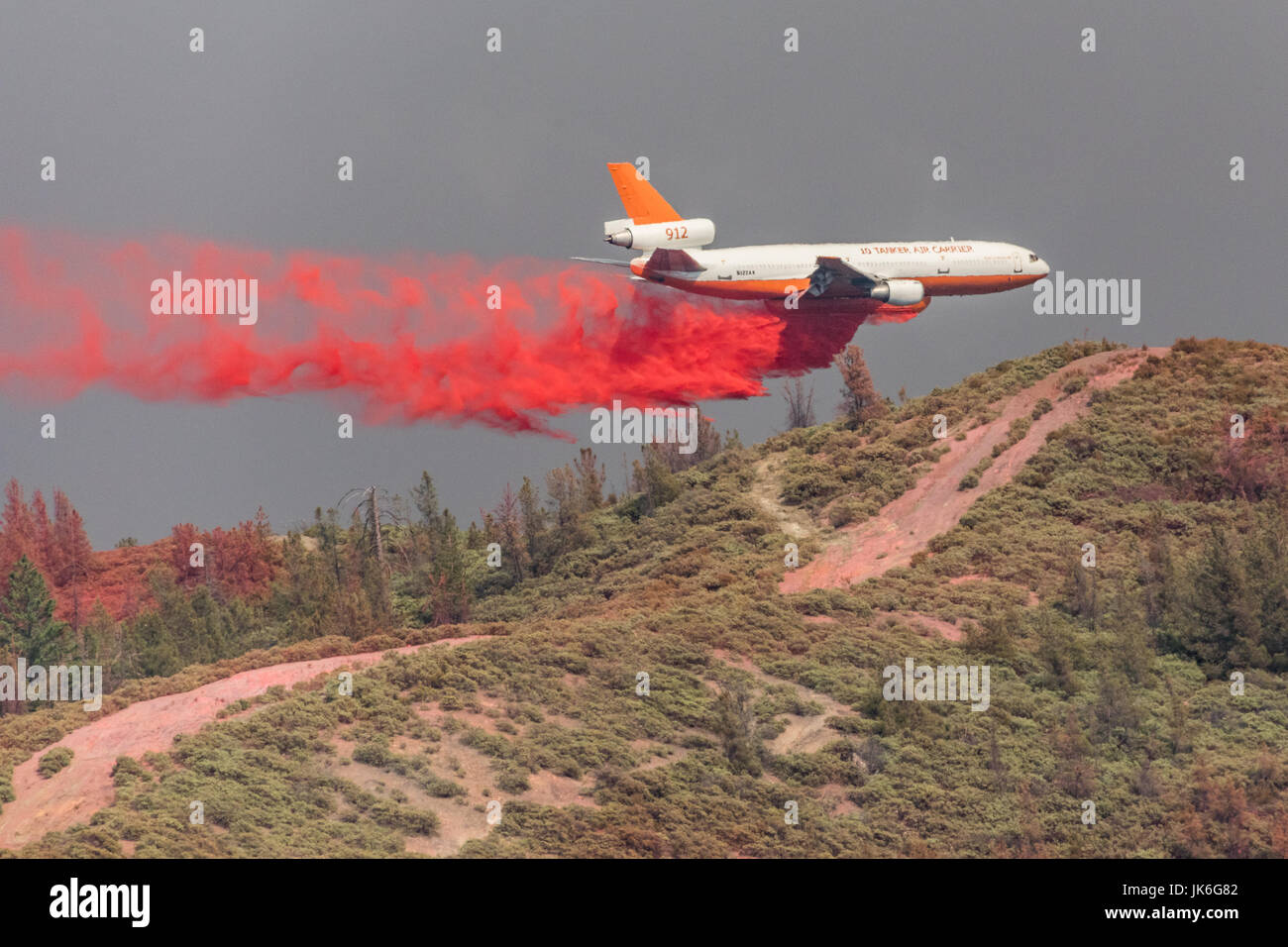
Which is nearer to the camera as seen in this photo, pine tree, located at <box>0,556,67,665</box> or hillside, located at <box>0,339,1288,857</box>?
hillside, located at <box>0,339,1288,857</box>

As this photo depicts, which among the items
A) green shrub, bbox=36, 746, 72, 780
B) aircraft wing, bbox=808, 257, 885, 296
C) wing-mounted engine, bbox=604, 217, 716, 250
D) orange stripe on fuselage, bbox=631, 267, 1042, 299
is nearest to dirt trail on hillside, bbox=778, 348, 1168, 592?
orange stripe on fuselage, bbox=631, 267, 1042, 299

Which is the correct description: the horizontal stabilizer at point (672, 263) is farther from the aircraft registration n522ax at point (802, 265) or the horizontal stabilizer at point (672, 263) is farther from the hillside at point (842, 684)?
the hillside at point (842, 684)

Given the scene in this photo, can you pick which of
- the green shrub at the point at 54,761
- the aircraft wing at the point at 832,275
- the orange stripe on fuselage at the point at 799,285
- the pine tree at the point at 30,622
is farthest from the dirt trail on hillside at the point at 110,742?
the aircraft wing at the point at 832,275

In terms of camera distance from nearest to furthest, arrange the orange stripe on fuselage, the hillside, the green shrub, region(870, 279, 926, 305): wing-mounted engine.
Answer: the hillside
the green shrub
the orange stripe on fuselage
region(870, 279, 926, 305): wing-mounted engine

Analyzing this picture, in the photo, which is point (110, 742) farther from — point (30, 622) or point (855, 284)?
point (855, 284)

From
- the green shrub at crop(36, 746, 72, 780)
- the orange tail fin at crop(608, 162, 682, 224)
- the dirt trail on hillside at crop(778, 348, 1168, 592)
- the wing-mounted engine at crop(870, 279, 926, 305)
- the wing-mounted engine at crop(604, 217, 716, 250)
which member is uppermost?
the orange tail fin at crop(608, 162, 682, 224)

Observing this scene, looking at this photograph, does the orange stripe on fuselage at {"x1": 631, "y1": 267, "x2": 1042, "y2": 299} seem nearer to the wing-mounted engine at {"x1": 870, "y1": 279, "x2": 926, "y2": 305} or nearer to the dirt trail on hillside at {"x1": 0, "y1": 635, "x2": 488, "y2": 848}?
the wing-mounted engine at {"x1": 870, "y1": 279, "x2": 926, "y2": 305}

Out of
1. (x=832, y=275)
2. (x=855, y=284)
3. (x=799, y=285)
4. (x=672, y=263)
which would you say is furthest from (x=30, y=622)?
(x=855, y=284)
